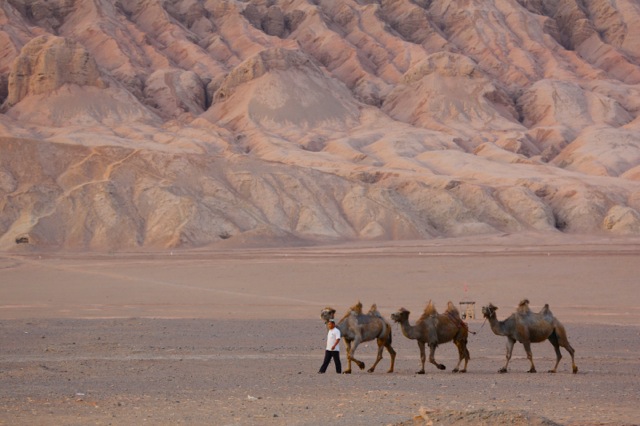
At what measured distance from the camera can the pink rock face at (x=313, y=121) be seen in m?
70.4

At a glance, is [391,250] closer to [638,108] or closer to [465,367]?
[465,367]

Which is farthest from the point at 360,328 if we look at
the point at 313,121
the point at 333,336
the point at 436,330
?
the point at 313,121

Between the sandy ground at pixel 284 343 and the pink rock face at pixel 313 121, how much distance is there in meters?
18.3

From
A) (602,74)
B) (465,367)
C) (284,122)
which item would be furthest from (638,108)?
(465,367)

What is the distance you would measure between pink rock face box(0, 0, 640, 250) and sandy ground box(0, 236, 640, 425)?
1829 centimetres

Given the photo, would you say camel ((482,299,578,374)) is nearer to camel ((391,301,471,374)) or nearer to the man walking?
camel ((391,301,471,374))

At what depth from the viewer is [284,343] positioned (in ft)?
74.5

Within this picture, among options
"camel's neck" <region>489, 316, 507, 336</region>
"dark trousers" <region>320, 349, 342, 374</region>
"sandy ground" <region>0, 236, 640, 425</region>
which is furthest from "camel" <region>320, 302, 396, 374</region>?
"camel's neck" <region>489, 316, 507, 336</region>

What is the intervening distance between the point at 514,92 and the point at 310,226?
6496cm

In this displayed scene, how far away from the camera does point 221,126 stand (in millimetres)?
110500

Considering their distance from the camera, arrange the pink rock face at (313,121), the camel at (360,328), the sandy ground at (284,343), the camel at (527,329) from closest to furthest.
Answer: the sandy ground at (284,343)
the camel at (360,328)
the camel at (527,329)
the pink rock face at (313,121)

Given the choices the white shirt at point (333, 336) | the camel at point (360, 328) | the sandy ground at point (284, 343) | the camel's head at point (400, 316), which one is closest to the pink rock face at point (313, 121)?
the sandy ground at point (284, 343)

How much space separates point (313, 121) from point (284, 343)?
91458 millimetres

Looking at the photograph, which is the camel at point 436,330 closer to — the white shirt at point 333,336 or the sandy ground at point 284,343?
the sandy ground at point 284,343
